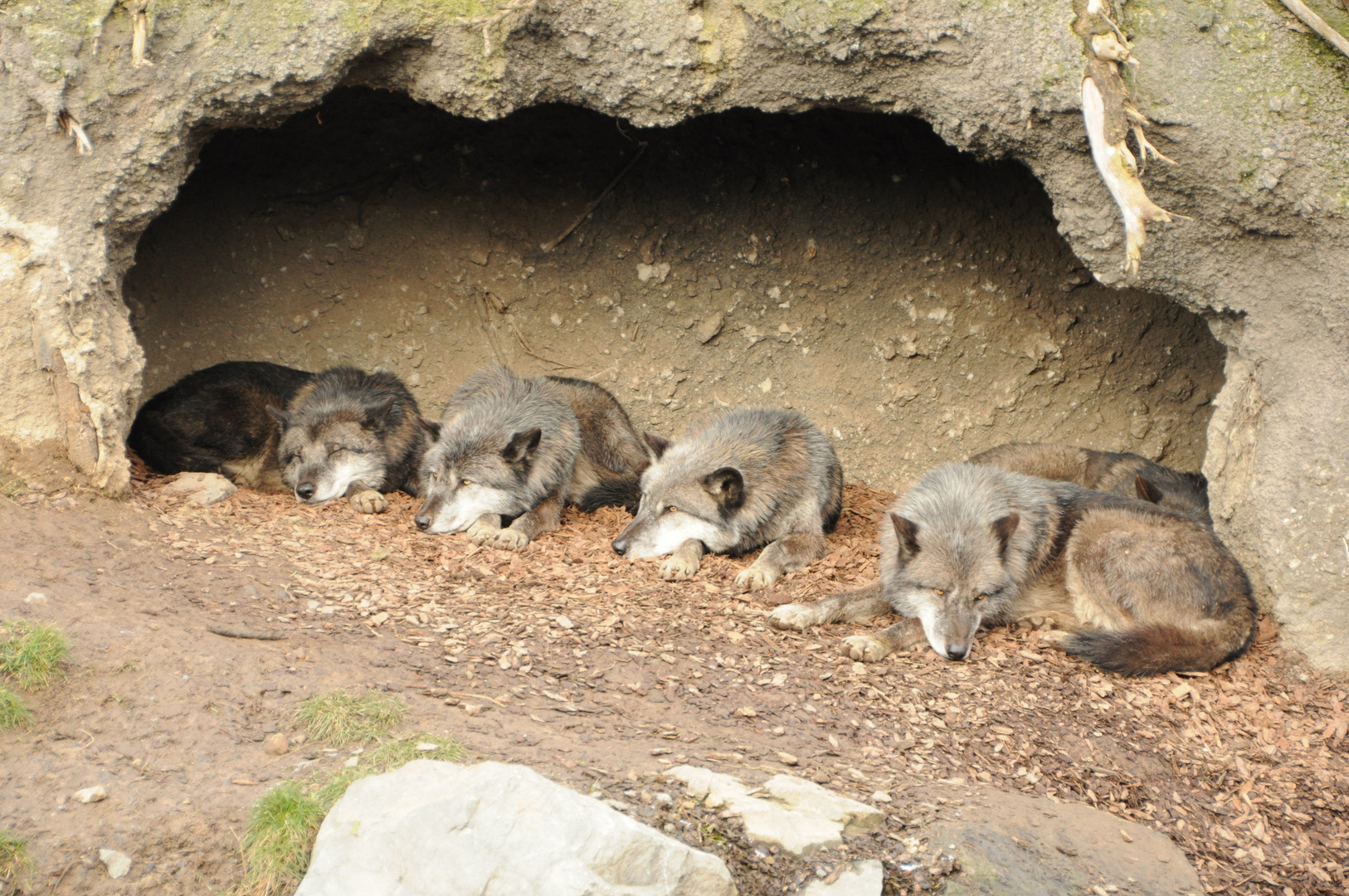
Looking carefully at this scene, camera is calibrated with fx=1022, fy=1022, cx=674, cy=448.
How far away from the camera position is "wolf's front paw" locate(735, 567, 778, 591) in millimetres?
6594

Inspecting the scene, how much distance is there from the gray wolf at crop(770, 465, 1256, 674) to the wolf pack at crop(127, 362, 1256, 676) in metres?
0.01

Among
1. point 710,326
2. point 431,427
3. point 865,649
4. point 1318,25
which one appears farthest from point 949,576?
point 431,427

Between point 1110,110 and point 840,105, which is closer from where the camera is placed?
point 1110,110

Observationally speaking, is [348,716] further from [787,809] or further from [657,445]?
[657,445]

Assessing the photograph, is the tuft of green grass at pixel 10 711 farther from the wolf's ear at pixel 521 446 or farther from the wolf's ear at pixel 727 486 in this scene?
the wolf's ear at pixel 727 486

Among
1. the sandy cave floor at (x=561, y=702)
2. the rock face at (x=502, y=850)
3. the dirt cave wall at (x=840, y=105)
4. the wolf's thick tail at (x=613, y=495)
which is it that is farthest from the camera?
the wolf's thick tail at (x=613, y=495)

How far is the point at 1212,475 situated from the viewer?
625 cm

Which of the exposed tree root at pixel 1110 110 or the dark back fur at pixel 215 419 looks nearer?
the exposed tree root at pixel 1110 110

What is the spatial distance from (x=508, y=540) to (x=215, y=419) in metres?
2.80

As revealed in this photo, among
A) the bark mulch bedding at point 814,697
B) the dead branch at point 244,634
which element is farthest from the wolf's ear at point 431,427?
the dead branch at point 244,634

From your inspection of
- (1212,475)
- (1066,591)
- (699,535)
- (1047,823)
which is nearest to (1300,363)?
(1212,475)

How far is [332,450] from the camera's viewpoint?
26.2 feet

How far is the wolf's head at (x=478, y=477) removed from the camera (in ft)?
24.3

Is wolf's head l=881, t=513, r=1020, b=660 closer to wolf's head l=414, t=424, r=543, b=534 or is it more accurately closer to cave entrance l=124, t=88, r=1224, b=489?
wolf's head l=414, t=424, r=543, b=534
